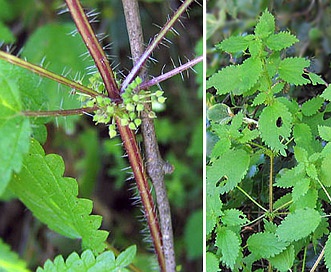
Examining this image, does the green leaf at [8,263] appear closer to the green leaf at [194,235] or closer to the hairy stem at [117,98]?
the hairy stem at [117,98]

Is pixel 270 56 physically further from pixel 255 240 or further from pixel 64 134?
pixel 64 134

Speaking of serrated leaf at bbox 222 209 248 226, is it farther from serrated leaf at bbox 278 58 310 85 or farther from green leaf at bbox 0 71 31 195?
green leaf at bbox 0 71 31 195

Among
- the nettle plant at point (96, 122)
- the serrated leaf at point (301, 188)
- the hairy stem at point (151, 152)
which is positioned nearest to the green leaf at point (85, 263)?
the nettle plant at point (96, 122)

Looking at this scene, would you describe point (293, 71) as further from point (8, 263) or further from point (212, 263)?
point (8, 263)

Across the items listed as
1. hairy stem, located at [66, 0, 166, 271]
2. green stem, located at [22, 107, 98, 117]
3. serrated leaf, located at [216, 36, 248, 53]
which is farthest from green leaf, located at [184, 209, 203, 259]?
green stem, located at [22, 107, 98, 117]

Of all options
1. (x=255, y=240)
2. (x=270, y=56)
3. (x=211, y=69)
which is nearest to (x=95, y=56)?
(x=270, y=56)
